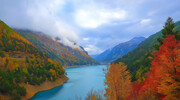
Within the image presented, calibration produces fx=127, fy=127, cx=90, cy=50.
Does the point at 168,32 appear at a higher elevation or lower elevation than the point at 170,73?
higher

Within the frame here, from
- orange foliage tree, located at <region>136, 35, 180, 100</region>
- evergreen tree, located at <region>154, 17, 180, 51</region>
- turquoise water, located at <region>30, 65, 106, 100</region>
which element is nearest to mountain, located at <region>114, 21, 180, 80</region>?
evergreen tree, located at <region>154, 17, 180, 51</region>

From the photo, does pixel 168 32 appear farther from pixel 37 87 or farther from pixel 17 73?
pixel 17 73

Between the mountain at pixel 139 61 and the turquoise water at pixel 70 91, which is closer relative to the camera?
the turquoise water at pixel 70 91

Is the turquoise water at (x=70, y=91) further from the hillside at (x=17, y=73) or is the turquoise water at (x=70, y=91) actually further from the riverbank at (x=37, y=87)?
the hillside at (x=17, y=73)

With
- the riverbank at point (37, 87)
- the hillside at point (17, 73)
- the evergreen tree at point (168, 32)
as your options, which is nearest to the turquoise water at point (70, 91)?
the riverbank at point (37, 87)

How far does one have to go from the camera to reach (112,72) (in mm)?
15102

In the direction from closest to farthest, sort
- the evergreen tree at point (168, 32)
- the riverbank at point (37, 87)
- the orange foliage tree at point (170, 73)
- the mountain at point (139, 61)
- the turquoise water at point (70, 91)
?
the orange foliage tree at point (170, 73)
the evergreen tree at point (168, 32)
the turquoise water at point (70, 91)
the riverbank at point (37, 87)
the mountain at point (139, 61)

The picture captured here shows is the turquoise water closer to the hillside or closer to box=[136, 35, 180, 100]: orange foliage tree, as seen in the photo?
the hillside

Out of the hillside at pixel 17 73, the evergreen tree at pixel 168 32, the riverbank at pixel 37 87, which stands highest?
the evergreen tree at pixel 168 32

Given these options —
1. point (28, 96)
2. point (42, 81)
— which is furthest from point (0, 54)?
point (28, 96)

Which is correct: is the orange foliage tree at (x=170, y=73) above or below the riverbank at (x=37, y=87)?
above

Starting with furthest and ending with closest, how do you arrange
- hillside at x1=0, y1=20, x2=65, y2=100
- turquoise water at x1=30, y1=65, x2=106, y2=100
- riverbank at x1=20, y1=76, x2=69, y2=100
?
riverbank at x1=20, y1=76, x2=69, y2=100
turquoise water at x1=30, y1=65, x2=106, y2=100
hillside at x1=0, y1=20, x2=65, y2=100

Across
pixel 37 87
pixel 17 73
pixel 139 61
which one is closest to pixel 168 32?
pixel 37 87

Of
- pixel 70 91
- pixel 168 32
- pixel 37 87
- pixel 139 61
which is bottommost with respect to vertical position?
pixel 70 91
